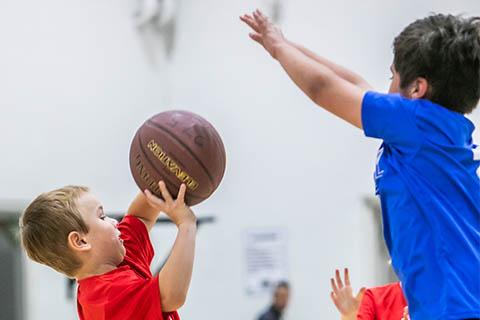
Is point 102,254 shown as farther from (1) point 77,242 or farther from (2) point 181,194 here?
(2) point 181,194

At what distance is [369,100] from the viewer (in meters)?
2.35

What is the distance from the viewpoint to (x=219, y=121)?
353 inches

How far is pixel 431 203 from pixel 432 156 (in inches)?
4.8

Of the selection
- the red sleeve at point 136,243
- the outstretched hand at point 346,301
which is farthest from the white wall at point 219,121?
the red sleeve at point 136,243

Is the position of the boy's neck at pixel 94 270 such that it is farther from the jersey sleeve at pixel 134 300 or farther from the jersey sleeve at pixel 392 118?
the jersey sleeve at pixel 392 118

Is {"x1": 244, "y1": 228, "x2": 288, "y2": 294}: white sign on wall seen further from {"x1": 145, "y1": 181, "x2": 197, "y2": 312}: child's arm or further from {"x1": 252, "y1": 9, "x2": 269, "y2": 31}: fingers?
{"x1": 252, "y1": 9, "x2": 269, "y2": 31}: fingers

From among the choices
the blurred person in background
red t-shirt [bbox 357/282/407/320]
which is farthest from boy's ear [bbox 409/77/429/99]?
the blurred person in background

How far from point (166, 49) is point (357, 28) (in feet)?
7.24

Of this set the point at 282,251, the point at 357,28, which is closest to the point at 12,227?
the point at 282,251

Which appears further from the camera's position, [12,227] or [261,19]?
[12,227]

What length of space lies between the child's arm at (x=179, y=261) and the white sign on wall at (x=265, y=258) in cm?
595

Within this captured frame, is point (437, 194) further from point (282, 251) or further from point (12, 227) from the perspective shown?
point (282, 251)

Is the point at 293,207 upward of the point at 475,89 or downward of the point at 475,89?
downward

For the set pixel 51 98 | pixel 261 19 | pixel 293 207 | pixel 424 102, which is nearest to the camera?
pixel 424 102
